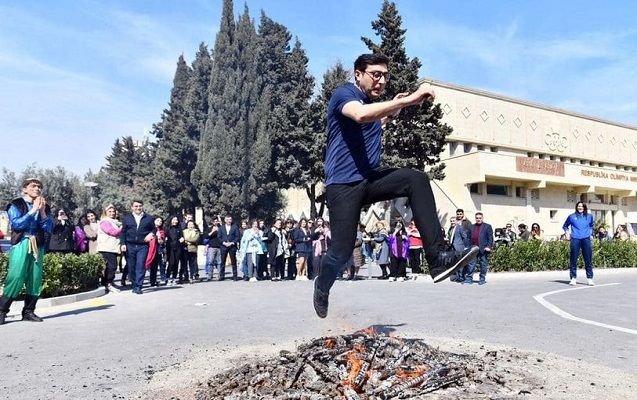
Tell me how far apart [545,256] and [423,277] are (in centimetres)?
536

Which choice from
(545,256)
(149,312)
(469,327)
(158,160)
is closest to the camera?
(469,327)

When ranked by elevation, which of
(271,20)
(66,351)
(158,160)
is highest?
(271,20)

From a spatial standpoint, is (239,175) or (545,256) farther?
(239,175)

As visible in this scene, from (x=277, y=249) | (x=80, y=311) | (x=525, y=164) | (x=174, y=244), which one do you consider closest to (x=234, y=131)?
(x=525, y=164)

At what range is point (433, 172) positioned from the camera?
99.1 feet

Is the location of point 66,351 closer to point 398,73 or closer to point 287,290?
point 287,290

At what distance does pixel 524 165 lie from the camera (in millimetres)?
37594

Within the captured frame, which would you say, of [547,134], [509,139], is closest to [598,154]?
[547,134]

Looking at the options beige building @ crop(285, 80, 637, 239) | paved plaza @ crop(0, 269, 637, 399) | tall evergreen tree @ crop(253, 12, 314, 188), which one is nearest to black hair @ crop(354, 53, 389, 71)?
paved plaza @ crop(0, 269, 637, 399)

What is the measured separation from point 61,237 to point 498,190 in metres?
31.8

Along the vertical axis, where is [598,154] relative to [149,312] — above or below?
above

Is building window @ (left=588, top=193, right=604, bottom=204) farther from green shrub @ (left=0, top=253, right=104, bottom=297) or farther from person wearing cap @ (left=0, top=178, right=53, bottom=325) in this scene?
person wearing cap @ (left=0, top=178, right=53, bottom=325)

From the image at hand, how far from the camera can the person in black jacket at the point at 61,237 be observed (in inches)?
506

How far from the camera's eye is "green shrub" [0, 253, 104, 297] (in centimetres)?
1027
